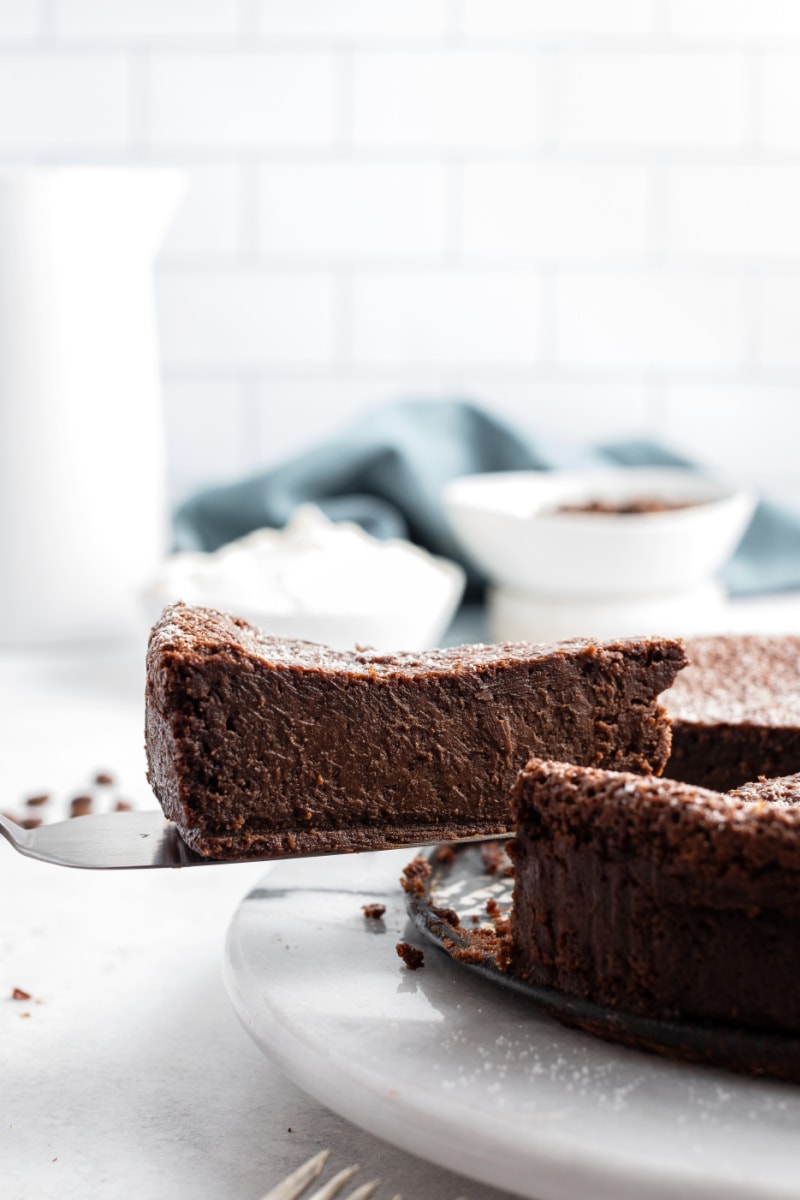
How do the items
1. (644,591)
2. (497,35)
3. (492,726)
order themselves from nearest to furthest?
1. (492,726)
2. (644,591)
3. (497,35)

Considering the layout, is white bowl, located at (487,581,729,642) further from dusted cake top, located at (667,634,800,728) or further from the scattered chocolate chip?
the scattered chocolate chip

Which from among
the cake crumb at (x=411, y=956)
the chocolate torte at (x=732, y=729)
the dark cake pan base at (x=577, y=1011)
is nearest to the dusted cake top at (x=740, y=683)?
the chocolate torte at (x=732, y=729)

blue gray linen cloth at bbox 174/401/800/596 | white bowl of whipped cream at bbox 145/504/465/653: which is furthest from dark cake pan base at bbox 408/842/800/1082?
blue gray linen cloth at bbox 174/401/800/596

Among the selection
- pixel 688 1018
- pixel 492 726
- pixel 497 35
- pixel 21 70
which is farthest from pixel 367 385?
pixel 688 1018

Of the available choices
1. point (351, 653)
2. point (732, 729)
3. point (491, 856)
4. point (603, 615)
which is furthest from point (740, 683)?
point (603, 615)

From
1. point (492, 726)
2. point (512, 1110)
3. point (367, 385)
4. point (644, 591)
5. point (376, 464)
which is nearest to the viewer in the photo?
point (512, 1110)

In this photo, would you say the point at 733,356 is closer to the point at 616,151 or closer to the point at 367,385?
the point at 616,151
